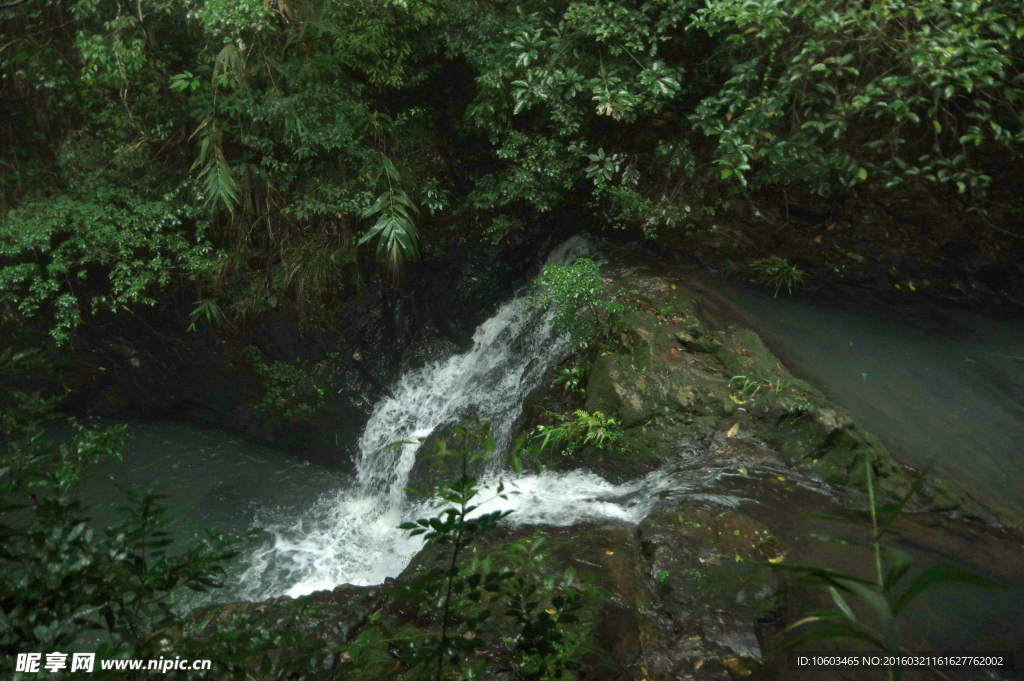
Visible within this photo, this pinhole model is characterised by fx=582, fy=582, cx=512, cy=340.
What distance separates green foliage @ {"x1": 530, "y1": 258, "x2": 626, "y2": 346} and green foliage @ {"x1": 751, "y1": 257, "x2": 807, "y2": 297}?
1842 millimetres

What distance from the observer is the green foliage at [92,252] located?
5316mm

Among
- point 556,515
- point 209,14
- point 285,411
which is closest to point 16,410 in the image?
point 556,515

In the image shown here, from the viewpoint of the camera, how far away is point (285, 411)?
6.46 meters

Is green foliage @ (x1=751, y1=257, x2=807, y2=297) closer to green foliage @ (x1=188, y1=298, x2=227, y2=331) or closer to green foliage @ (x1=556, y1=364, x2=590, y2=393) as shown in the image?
green foliage @ (x1=556, y1=364, x2=590, y2=393)

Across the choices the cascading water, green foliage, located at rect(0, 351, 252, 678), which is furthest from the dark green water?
green foliage, located at rect(0, 351, 252, 678)

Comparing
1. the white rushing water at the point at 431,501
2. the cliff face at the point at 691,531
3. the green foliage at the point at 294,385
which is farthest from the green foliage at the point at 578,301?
the green foliage at the point at 294,385

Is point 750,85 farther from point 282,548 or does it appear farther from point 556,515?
point 282,548

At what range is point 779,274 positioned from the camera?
560cm

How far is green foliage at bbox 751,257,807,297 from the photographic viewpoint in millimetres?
5574

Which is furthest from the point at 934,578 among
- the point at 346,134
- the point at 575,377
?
the point at 346,134

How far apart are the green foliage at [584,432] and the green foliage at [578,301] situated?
72cm

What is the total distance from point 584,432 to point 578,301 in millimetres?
1047

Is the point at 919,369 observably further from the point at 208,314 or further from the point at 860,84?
the point at 208,314

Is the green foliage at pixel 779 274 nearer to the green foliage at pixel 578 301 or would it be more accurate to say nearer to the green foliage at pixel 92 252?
the green foliage at pixel 578 301
